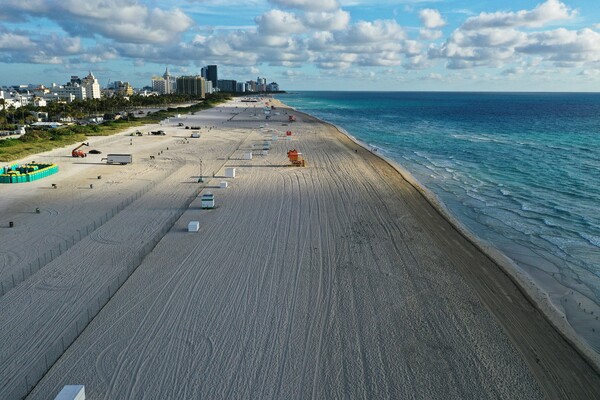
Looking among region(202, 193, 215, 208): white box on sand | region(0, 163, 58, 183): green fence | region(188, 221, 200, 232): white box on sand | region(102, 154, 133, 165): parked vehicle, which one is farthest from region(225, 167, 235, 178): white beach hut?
region(0, 163, 58, 183): green fence

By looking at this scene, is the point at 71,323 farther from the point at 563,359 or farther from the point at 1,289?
the point at 563,359

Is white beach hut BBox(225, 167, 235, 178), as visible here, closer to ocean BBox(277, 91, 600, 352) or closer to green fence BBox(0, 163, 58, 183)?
green fence BBox(0, 163, 58, 183)

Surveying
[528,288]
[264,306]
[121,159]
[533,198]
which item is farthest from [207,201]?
[533,198]

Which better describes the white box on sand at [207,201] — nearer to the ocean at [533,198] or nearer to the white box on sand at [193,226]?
the white box on sand at [193,226]

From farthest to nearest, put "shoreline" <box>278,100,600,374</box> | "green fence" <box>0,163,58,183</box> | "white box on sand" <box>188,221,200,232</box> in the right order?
"green fence" <box>0,163,58,183</box>
"white box on sand" <box>188,221,200,232</box>
"shoreline" <box>278,100,600,374</box>

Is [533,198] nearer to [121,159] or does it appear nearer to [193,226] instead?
[193,226]
